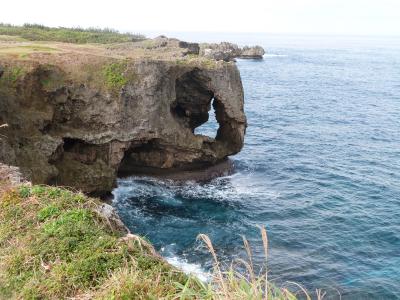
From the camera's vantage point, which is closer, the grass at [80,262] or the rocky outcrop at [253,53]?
the grass at [80,262]

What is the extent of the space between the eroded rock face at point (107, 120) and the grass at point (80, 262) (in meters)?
13.5

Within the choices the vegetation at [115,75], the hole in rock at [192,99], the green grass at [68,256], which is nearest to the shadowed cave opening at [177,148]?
the hole in rock at [192,99]

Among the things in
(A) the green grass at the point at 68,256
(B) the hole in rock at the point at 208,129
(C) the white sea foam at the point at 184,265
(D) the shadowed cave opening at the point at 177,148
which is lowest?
(C) the white sea foam at the point at 184,265

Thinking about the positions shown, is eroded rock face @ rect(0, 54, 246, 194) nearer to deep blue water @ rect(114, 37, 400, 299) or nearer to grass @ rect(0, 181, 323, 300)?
deep blue water @ rect(114, 37, 400, 299)

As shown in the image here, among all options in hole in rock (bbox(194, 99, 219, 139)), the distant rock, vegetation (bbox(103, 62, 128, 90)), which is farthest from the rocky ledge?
the distant rock

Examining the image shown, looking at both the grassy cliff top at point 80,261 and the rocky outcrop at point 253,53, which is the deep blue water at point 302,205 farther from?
the rocky outcrop at point 253,53

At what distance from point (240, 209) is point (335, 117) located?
30.8 metres

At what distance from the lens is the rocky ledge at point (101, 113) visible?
88.2ft

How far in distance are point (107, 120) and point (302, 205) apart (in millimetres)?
14819

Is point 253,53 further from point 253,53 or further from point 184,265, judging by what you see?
point 184,265

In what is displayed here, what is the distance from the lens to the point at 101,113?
30219 mm

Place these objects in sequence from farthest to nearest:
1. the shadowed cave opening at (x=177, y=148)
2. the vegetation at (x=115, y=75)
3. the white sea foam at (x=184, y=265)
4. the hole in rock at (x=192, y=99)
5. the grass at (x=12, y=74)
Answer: the hole in rock at (x=192, y=99) < the shadowed cave opening at (x=177, y=148) < the vegetation at (x=115, y=75) < the grass at (x=12, y=74) < the white sea foam at (x=184, y=265)

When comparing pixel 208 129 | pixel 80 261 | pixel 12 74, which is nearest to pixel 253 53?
pixel 208 129

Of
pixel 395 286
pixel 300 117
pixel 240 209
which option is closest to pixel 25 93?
pixel 240 209
